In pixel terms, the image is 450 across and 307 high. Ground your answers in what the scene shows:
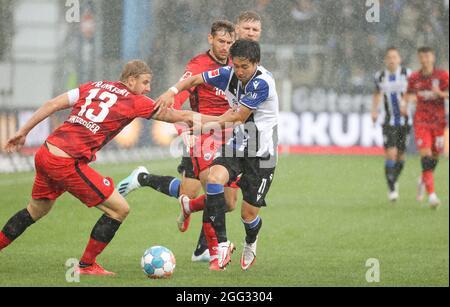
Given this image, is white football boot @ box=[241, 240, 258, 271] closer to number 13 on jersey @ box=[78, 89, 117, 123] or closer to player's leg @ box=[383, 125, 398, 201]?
number 13 on jersey @ box=[78, 89, 117, 123]

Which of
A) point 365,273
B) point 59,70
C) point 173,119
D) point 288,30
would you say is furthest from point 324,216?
point 288,30

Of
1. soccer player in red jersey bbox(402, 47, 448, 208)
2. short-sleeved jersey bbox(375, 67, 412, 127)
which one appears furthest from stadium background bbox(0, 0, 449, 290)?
short-sleeved jersey bbox(375, 67, 412, 127)

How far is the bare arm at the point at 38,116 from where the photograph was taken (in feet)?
26.3

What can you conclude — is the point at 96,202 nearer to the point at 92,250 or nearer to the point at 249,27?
the point at 92,250

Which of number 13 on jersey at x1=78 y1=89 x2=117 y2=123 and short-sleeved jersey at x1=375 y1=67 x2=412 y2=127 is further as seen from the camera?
short-sleeved jersey at x1=375 y1=67 x2=412 y2=127

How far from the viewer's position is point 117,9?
19.7 m

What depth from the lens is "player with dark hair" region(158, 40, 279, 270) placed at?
855cm

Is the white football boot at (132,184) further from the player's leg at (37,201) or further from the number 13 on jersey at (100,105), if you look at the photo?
the number 13 on jersey at (100,105)

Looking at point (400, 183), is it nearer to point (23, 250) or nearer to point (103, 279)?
point (23, 250)

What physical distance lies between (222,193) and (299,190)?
25.9 feet

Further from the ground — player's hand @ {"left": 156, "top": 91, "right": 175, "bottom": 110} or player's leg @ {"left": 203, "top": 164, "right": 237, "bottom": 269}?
player's hand @ {"left": 156, "top": 91, "right": 175, "bottom": 110}

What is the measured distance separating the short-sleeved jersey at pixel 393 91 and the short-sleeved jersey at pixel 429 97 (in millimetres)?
363

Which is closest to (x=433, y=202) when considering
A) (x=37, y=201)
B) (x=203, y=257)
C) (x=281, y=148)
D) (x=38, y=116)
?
(x=203, y=257)

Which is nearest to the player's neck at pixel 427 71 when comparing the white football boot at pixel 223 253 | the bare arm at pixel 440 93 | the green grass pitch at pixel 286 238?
the bare arm at pixel 440 93
